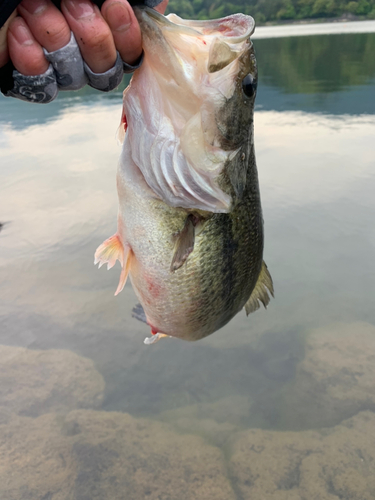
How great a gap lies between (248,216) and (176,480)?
1.75 meters

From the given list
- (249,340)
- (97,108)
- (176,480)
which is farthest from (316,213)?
(97,108)

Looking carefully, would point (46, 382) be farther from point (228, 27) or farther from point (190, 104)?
point (228, 27)

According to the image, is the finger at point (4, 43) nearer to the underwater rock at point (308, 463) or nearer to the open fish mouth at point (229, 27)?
the open fish mouth at point (229, 27)

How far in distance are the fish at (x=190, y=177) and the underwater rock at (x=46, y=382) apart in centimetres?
147

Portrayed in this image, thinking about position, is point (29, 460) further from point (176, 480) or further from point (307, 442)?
point (307, 442)

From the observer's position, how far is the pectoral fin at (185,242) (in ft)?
4.95

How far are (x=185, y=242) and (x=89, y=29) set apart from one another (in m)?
0.75

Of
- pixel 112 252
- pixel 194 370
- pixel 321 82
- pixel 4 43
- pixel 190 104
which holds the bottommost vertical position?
pixel 321 82

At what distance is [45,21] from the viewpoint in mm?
974

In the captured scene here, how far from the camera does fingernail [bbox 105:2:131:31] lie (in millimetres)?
1018

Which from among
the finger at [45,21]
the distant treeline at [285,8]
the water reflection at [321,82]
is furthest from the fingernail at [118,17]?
the distant treeline at [285,8]

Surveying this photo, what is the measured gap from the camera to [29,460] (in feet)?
8.50

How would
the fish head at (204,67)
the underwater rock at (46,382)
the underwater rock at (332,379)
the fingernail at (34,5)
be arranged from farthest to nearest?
the underwater rock at (46,382) < the underwater rock at (332,379) < the fish head at (204,67) < the fingernail at (34,5)

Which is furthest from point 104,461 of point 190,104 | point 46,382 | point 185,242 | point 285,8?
point 285,8
